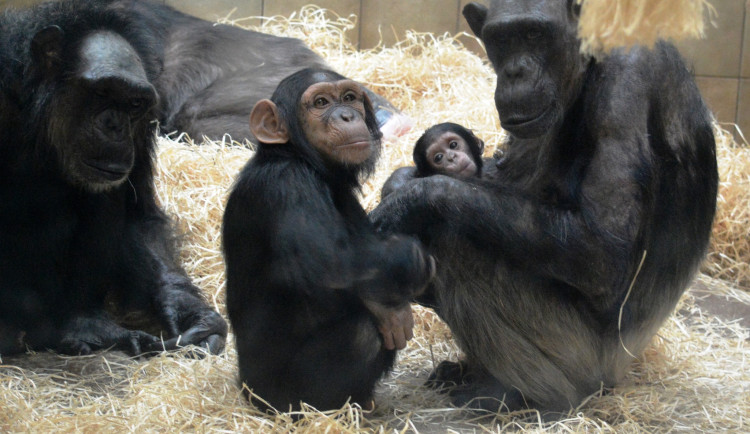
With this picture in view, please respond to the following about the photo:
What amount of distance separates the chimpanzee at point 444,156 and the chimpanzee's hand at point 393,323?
1.06 metres

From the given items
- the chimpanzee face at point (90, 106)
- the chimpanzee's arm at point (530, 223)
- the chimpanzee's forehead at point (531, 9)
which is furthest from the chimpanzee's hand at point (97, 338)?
the chimpanzee's forehead at point (531, 9)

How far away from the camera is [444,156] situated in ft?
13.5

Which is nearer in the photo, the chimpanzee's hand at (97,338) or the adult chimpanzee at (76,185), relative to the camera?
the adult chimpanzee at (76,185)

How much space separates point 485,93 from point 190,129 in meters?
2.45

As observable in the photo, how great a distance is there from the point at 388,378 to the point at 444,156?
1.09m

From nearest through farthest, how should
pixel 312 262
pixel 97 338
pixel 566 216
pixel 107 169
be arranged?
pixel 312 262, pixel 566 216, pixel 107 169, pixel 97 338

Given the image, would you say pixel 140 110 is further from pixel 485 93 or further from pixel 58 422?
pixel 485 93

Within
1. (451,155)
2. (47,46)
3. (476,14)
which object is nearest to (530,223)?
(451,155)

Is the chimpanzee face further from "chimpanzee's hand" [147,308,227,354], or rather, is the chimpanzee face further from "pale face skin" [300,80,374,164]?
"pale face skin" [300,80,374,164]

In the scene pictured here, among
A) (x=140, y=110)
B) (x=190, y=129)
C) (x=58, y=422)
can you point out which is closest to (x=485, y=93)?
(x=190, y=129)

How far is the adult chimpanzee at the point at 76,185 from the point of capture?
157 inches

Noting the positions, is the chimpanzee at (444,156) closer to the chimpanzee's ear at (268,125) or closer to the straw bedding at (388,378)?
the straw bedding at (388,378)

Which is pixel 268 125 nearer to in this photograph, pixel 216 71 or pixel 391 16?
pixel 216 71

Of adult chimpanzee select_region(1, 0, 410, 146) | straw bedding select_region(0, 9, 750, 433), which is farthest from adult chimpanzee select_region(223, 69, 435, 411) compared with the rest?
adult chimpanzee select_region(1, 0, 410, 146)
